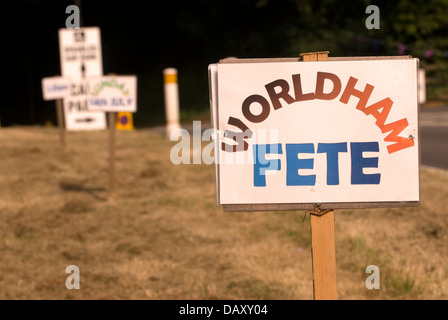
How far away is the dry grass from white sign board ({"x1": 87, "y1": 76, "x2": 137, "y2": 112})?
1068 mm

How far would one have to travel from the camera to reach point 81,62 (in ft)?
62.1

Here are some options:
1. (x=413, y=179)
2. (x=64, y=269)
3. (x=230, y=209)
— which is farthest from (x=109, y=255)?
(x=413, y=179)

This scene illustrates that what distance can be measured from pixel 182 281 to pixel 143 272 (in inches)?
14.5

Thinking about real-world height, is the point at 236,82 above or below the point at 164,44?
below

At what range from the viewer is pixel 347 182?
306 centimetres

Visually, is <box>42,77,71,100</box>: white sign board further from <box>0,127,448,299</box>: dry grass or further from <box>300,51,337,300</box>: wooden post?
<box>300,51,337,300</box>: wooden post

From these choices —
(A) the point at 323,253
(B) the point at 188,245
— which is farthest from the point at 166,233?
(A) the point at 323,253

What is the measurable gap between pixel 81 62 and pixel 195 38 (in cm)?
1574

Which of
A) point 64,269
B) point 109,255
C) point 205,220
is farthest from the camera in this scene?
point 205,220

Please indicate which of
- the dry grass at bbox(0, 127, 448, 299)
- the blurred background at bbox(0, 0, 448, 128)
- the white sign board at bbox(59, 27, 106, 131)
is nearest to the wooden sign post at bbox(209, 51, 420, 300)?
the dry grass at bbox(0, 127, 448, 299)

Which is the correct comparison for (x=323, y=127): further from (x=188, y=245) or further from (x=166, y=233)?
(x=166, y=233)

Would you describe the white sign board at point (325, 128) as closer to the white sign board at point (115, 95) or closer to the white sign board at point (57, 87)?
the white sign board at point (115, 95)

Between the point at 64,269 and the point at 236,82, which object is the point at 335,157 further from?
the point at 64,269

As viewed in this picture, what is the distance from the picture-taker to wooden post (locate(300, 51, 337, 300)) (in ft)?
10.1
